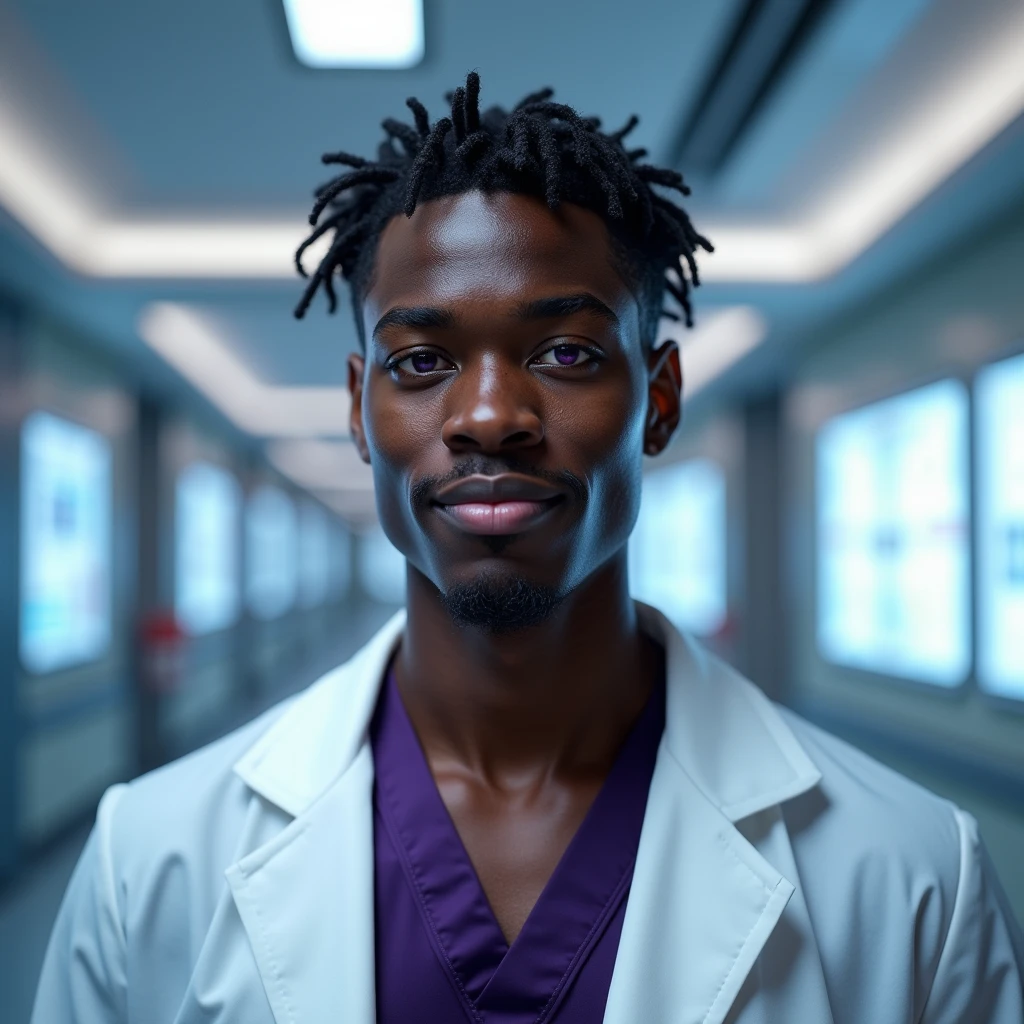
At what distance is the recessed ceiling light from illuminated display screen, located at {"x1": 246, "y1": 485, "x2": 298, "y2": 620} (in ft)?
23.7

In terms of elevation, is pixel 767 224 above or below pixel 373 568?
above

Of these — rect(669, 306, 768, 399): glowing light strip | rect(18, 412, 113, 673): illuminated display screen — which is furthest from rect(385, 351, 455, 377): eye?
rect(669, 306, 768, 399): glowing light strip

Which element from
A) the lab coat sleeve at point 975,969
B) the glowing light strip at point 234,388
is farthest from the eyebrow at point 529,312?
the glowing light strip at point 234,388

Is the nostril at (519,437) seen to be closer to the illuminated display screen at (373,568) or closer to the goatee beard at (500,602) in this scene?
the goatee beard at (500,602)

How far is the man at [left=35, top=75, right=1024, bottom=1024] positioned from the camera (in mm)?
795

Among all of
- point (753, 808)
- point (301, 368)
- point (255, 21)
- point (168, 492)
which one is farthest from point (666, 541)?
point (753, 808)

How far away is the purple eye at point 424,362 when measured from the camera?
85 centimetres

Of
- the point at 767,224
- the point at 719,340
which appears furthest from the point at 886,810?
the point at 719,340

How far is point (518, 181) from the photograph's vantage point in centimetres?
87

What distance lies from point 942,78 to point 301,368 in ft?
14.9

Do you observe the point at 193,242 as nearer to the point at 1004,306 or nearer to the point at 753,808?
the point at 1004,306

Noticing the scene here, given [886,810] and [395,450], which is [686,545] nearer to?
[886,810]

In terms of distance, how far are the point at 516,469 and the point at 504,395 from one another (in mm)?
72

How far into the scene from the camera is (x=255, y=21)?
2295 mm
